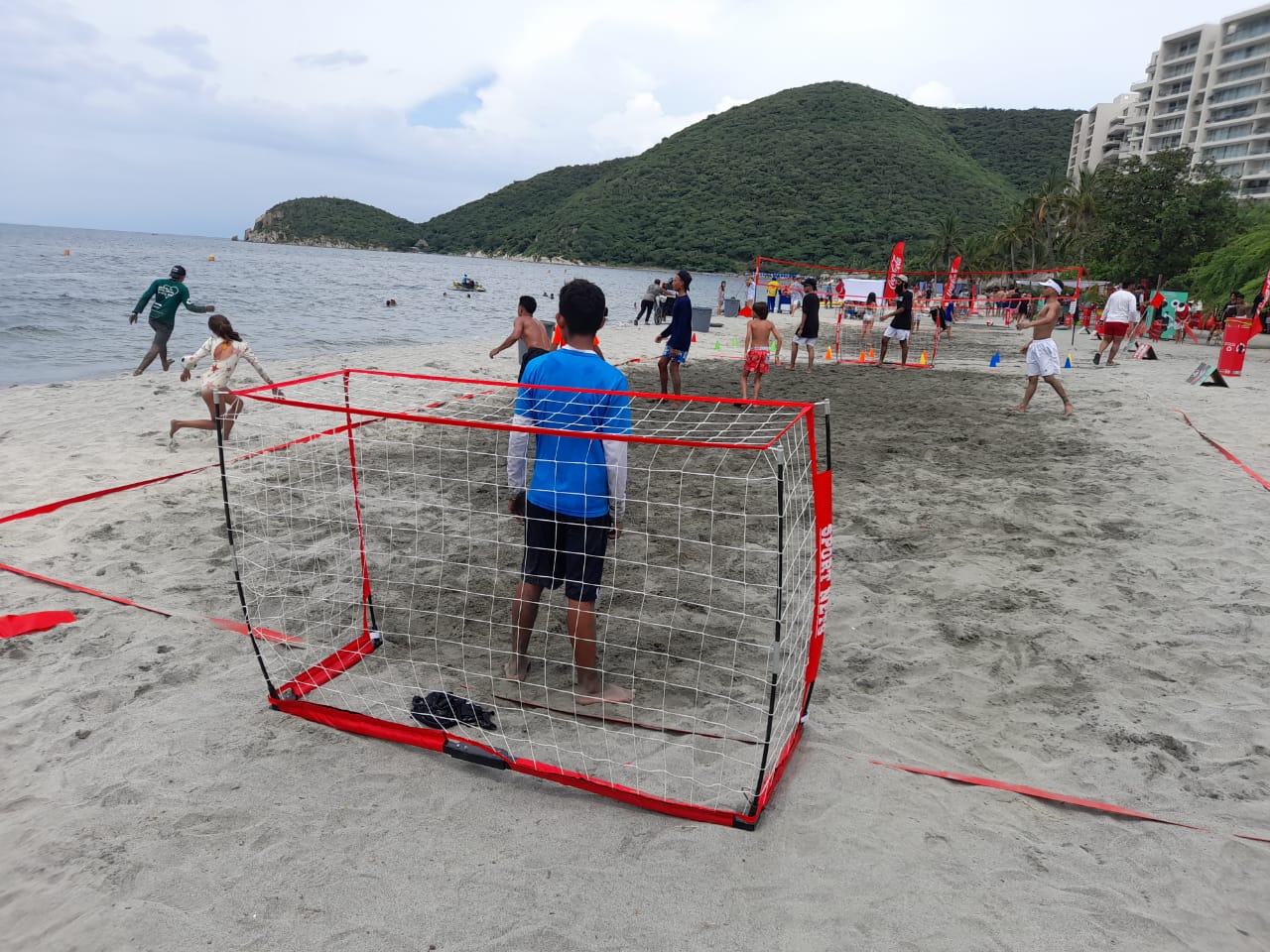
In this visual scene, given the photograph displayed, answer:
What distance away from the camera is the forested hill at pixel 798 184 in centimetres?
7569

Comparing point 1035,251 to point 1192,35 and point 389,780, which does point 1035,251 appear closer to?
point 1192,35

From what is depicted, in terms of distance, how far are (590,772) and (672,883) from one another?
2.09 feet

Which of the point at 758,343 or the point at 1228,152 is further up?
the point at 1228,152

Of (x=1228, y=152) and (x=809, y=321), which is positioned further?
(x=1228, y=152)

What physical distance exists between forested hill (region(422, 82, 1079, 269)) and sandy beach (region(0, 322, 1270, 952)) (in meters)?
69.1

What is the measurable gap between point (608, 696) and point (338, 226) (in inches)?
5189

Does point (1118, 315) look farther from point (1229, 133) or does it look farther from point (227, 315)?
point (1229, 133)

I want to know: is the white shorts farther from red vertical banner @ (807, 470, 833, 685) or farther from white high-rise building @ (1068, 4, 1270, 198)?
white high-rise building @ (1068, 4, 1270, 198)

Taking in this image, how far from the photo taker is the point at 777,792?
2781 mm

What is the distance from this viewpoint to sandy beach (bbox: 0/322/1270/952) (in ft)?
7.30

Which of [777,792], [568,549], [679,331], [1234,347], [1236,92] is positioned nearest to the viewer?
[777,792]

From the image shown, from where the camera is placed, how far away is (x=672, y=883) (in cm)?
237

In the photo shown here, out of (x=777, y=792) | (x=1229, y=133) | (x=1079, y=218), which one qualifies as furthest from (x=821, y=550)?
(x=1229, y=133)

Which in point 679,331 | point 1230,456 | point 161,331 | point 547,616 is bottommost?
point 547,616
